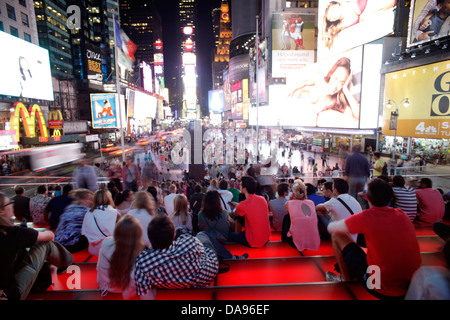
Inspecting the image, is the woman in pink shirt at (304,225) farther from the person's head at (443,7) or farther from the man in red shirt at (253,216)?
the person's head at (443,7)

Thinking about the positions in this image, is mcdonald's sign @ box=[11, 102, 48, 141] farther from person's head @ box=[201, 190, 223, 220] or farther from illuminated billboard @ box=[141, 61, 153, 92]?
illuminated billboard @ box=[141, 61, 153, 92]

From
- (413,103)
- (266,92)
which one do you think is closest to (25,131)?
(266,92)

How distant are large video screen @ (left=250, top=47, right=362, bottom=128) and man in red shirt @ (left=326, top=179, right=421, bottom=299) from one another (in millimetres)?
20904

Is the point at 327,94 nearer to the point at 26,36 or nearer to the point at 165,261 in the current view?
the point at 165,261

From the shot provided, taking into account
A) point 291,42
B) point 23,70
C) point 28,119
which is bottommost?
point 28,119

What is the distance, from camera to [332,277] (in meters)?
2.92

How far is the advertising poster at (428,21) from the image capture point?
1365 centimetres

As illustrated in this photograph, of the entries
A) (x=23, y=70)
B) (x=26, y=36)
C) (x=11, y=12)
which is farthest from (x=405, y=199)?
(x=26, y=36)

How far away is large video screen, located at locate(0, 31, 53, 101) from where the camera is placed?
23797 millimetres

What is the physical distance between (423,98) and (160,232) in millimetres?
19357

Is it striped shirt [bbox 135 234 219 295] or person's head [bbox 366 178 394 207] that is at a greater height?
person's head [bbox 366 178 394 207]

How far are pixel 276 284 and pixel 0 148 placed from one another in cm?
3008

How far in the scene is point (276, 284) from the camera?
279 cm

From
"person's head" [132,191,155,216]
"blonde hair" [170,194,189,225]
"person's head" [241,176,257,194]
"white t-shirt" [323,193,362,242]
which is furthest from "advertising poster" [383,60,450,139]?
"person's head" [132,191,155,216]
